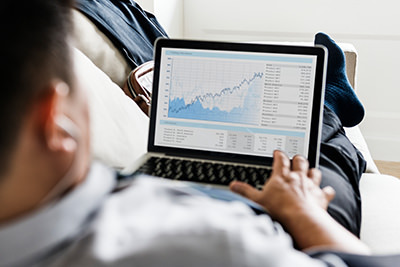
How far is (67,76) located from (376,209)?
826 millimetres

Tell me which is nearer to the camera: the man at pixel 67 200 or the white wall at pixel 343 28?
the man at pixel 67 200

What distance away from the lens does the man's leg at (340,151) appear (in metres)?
0.94

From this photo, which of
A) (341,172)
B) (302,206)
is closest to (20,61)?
(302,206)

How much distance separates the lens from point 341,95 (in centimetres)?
149

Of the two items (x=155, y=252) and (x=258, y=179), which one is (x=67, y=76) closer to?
(x=155, y=252)

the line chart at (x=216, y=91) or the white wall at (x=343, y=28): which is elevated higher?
the white wall at (x=343, y=28)

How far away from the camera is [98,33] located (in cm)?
134

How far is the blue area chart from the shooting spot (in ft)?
3.34

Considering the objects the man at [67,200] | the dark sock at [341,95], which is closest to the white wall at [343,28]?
the dark sock at [341,95]

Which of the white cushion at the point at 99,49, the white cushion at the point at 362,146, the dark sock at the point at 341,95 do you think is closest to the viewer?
the white cushion at the point at 99,49

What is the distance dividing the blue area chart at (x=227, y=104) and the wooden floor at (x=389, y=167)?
5.23 feet

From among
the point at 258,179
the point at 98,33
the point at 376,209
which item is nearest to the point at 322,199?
the point at 258,179

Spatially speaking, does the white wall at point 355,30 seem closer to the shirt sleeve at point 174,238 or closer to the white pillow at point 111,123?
the white pillow at point 111,123

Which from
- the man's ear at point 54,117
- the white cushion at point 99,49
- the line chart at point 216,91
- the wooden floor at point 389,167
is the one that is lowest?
the wooden floor at point 389,167
